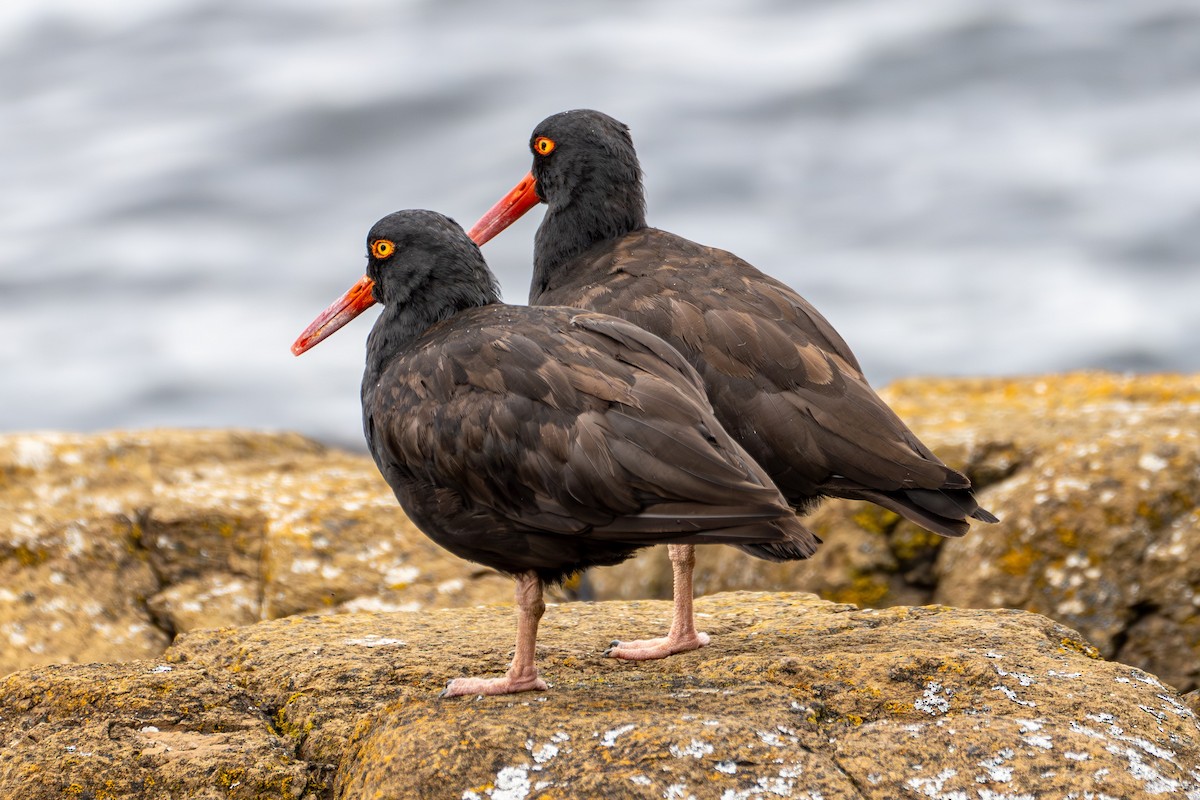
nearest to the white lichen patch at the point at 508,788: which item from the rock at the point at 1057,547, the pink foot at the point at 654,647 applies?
the pink foot at the point at 654,647

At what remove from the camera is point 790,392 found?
6352 millimetres

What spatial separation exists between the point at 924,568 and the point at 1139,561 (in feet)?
4.17

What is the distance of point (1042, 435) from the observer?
9344 millimetres

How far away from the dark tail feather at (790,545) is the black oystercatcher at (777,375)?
0.77m

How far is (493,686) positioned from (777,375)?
187 cm

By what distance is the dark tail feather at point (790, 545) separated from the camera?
202 inches

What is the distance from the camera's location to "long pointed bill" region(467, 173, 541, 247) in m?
8.59

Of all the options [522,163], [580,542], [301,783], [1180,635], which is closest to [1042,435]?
[1180,635]

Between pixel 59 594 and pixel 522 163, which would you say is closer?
pixel 59 594

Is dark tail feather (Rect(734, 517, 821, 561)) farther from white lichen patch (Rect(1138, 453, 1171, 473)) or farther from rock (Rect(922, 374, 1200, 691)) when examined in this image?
white lichen patch (Rect(1138, 453, 1171, 473))

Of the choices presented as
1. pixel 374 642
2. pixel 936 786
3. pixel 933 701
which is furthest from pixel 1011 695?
pixel 374 642

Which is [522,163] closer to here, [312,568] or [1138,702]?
[312,568]

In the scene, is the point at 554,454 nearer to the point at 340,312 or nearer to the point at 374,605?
the point at 340,312

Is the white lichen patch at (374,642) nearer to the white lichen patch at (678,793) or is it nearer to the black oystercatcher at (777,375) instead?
the black oystercatcher at (777,375)
